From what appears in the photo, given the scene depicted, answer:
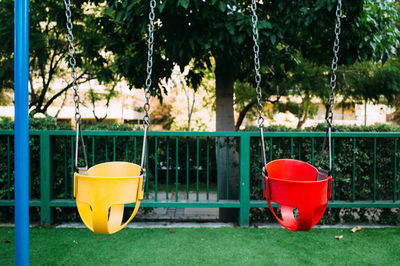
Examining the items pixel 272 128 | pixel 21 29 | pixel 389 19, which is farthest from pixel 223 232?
pixel 389 19

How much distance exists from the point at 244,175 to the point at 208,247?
1.05 metres

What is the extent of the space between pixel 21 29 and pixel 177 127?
1587cm

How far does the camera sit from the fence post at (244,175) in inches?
155

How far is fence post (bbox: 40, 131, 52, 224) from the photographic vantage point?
12.7ft

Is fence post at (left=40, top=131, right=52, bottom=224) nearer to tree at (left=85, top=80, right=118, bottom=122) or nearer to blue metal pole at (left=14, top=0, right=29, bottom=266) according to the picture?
blue metal pole at (left=14, top=0, right=29, bottom=266)

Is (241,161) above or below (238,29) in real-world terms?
below

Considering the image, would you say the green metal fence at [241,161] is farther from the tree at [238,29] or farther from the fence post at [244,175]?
the tree at [238,29]

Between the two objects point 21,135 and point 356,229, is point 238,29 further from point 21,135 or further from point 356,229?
point 356,229

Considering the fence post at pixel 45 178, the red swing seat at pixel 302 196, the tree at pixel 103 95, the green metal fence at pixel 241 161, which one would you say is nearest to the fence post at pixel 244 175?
the green metal fence at pixel 241 161

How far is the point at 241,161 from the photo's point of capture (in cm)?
393

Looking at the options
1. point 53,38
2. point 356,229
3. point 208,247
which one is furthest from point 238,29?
point 53,38

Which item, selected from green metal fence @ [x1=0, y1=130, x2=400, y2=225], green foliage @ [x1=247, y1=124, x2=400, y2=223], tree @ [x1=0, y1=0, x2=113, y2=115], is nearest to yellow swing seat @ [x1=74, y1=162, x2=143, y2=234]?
green metal fence @ [x1=0, y1=130, x2=400, y2=225]

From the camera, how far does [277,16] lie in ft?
13.1

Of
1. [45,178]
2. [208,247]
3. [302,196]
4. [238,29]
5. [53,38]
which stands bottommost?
[208,247]
